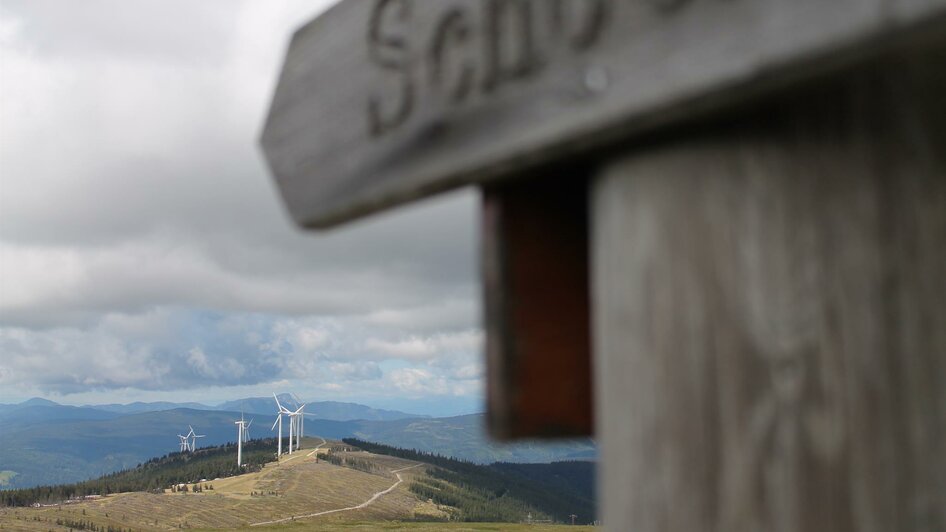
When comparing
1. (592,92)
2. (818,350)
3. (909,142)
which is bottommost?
(818,350)

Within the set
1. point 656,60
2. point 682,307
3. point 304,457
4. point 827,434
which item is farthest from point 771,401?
point 304,457

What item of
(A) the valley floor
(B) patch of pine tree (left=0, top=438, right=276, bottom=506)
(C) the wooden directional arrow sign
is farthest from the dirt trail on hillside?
(C) the wooden directional arrow sign

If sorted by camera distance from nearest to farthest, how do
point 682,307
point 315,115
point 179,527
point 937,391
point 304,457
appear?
point 937,391
point 682,307
point 315,115
point 179,527
point 304,457

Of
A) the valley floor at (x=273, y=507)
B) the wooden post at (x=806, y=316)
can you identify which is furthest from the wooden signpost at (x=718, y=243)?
A: the valley floor at (x=273, y=507)

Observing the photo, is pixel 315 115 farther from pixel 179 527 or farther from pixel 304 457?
pixel 304 457

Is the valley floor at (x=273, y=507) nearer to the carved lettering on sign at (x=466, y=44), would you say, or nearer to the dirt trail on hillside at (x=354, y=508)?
the dirt trail on hillside at (x=354, y=508)
